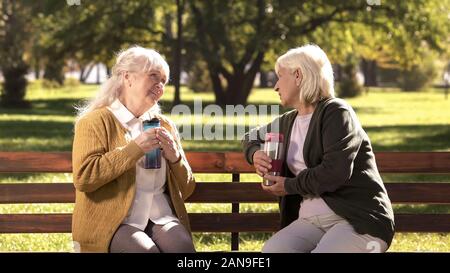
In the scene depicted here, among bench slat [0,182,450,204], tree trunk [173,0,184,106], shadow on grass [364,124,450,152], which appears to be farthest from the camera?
tree trunk [173,0,184,106]

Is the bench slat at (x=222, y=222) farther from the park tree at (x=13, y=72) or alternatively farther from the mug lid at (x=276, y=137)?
the park tree at (x=13, y=72)

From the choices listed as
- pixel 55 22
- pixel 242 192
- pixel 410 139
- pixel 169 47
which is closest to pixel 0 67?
pixel 55 22

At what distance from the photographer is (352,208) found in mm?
4402

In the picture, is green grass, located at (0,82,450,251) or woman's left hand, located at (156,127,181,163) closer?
woman's left hand, located at (156,127,181,163)

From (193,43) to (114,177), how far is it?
1185 inches

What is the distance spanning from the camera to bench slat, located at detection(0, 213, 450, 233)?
5.50 meters

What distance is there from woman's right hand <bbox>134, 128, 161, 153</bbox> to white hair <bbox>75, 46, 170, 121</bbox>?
0.39m

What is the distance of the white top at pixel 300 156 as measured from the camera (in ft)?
14.9

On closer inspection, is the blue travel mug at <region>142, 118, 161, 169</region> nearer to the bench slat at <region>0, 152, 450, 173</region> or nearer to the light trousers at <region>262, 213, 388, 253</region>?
the light trousers at <region>262, 213, 388, 253</region>

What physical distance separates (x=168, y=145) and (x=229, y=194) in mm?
1231

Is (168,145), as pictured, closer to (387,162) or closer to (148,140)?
(148,140)

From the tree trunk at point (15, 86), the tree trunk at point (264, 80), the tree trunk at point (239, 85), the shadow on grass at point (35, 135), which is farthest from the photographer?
the tree trunk at point (264, 80)

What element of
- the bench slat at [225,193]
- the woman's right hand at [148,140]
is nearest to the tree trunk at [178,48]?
the bench slat at [225,193]

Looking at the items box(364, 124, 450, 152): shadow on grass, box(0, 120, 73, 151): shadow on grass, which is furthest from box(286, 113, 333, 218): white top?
box(364, 124, 450, 152): shadow on grass
